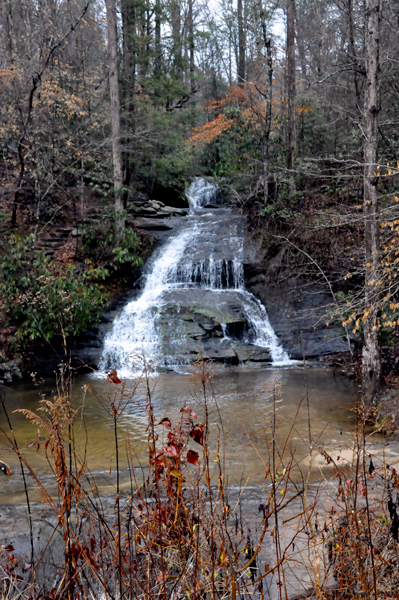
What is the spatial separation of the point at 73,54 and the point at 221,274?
1029cm

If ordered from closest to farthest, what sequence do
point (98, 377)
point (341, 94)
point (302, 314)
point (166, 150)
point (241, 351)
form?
point (98, 377) → point (241, 351) → point (302, 314) → point (341, 94) → point (166, 150)

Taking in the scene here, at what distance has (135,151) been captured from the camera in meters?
15.1

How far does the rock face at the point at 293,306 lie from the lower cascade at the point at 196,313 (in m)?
0.29

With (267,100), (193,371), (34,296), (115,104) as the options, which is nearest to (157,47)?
(115,104)

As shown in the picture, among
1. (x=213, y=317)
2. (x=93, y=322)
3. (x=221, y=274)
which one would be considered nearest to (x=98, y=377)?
(x=93, y=322)

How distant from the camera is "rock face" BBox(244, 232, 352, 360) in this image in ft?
37.9

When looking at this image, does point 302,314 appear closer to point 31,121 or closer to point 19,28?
point 31,121

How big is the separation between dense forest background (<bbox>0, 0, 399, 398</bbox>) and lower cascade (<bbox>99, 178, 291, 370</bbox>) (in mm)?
1004

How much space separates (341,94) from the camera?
16125 millimetres

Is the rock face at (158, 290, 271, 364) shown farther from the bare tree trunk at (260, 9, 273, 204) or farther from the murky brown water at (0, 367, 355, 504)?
the bare tree trunk at (260, 9, 273, 204)

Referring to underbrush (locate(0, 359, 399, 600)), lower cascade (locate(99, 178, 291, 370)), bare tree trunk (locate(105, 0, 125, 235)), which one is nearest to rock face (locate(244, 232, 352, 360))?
lower cascade (locate(99, 178, 291, 370))

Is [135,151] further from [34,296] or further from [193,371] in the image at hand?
[193,371]

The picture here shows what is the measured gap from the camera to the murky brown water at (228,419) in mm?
5500

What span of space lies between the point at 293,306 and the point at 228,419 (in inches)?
230
